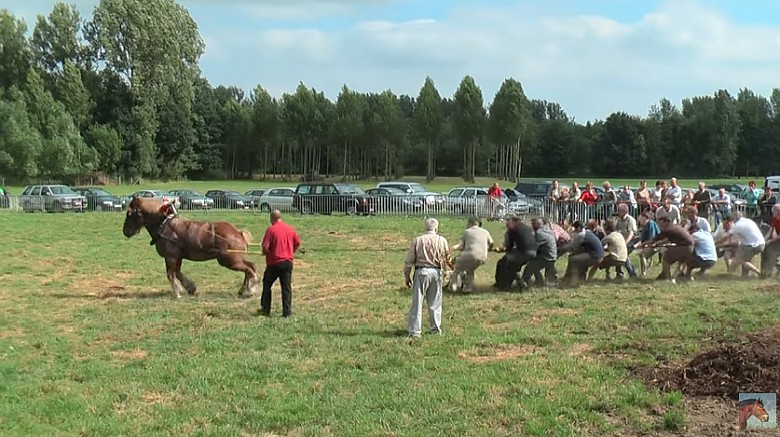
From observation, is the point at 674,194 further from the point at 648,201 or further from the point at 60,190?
the point at 60,190

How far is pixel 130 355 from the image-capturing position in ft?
32.8

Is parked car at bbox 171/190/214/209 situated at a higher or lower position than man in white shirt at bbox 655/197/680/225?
lower

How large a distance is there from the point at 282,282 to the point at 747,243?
30.9 ft

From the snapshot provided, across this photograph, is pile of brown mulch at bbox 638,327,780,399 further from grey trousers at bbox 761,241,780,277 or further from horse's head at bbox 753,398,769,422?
grey trousers at bbox 761,241,780,277

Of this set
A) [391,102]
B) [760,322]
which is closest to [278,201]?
[760,322]

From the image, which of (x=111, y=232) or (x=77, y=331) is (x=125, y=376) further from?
(x=111, y=232)

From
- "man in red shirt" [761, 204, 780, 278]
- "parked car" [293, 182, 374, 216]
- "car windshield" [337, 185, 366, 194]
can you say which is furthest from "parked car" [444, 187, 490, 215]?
"man in red shirt" [761, 204, 780, 278]

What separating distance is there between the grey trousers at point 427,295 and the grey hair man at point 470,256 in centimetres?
347

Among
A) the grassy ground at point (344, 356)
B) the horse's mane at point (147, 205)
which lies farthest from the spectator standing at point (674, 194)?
the horse's mane at point (147, 205)

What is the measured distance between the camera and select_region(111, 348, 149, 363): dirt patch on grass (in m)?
9.79

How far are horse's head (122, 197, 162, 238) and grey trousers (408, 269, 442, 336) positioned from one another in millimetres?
6591

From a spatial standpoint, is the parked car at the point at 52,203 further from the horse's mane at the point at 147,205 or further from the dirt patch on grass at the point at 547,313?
the dirt patch on grass at the point at 547,313

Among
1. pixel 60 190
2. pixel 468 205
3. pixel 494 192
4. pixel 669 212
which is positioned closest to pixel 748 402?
pixel 669 212

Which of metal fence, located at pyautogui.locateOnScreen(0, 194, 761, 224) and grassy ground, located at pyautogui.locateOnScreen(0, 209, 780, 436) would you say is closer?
grassy ground, located at pyautogui.locateOnScreen(0, 209, 780, 436)
